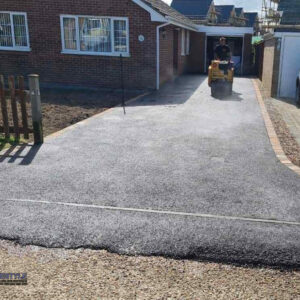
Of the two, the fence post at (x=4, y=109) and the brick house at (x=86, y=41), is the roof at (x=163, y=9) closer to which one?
the brick house at (x=86, y=41)

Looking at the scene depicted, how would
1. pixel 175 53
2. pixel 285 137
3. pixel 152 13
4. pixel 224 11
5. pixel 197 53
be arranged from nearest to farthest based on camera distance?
pixel 285 137 → pixel 152 13 → pixel 175 53 → pixel 197 53 → pixel 224 11

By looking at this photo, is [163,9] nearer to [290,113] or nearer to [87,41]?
[87,41]

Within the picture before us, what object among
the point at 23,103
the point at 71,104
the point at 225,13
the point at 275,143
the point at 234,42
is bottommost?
the point at 275,143

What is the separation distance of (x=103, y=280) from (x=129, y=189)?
6.54 ft

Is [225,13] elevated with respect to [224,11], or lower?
lower

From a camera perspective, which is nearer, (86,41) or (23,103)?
(23,103)

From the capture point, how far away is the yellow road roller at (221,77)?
44.9 ft

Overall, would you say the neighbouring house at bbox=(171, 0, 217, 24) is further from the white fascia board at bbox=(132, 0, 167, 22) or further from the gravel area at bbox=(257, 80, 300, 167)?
the gravel area at bbox=(257, 80, 300, 167)

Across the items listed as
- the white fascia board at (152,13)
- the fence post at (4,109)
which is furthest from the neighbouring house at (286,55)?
the fence post at (4,109)

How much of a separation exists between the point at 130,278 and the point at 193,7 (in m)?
33.4

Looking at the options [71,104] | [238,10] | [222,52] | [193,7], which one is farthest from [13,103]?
[238,10]

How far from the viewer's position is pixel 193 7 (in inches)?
1318

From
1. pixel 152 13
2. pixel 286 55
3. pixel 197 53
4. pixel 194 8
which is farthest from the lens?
pixel 194 8

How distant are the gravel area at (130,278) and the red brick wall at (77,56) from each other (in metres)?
12.1
